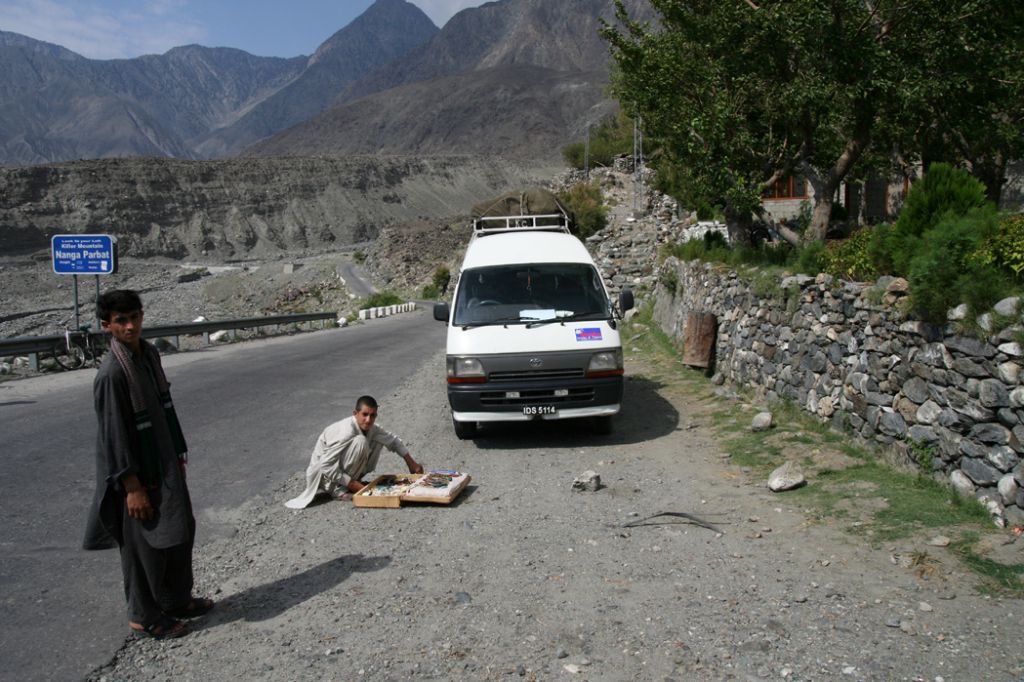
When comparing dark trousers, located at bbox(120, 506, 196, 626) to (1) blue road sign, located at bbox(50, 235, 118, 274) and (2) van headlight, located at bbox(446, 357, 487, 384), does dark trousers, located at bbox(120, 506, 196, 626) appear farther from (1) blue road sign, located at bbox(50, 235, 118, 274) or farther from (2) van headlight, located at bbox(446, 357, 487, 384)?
(1) blue road sign, located at bbox(50, 235, 118, 274)

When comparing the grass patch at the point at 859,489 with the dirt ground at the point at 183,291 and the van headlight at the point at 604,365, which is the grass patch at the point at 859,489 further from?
the dirt ground at the point at 183,291

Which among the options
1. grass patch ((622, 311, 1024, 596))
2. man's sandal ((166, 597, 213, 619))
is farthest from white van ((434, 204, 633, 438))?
man's sandal ((166, 597, 213, 619))

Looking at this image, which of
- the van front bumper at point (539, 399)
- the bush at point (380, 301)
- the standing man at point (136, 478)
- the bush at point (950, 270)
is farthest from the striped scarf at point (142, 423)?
the bush at point (380, 301)

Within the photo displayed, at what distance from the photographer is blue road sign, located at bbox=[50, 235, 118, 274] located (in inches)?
762

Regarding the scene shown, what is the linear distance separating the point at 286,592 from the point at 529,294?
5645 mm

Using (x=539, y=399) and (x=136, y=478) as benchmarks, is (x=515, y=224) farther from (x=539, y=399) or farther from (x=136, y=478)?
(x=136, y=478)

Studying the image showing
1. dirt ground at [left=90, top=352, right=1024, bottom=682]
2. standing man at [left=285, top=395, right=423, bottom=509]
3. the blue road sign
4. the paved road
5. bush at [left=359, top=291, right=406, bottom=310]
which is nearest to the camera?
dirt ground at [left=90, top=352, right=1024, bottom=682]

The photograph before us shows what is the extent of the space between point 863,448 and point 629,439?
2725mm

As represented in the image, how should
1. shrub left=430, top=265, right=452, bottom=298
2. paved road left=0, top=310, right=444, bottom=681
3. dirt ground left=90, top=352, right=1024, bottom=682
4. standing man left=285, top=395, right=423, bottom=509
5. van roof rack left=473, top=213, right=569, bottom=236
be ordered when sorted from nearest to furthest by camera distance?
1. dirt ground left=90, top=352, right=1024, bottom=682
2. paved road left=0, top=310, right=444, bottom=681
3. standing man left=285, top=395, right=423, bottom=509
4. van roof rack left=473, top=213, right=569, bottom=236
5. shrub left=430, top=265, right=452, bottom=298

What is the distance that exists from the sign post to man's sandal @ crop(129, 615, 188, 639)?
1671 cm

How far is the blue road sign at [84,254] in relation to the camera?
19.4 metres

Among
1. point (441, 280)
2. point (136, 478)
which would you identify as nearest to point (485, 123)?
point (441, 280)

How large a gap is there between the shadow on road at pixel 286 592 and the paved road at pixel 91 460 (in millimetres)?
554

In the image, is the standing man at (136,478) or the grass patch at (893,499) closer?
the standing man at (136,478)
